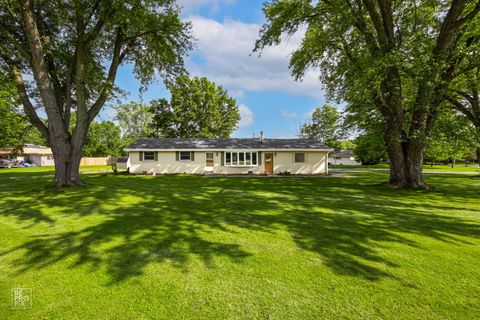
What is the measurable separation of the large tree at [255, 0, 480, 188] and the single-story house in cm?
883

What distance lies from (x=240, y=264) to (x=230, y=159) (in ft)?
63.7

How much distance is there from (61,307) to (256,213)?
5.28 meters

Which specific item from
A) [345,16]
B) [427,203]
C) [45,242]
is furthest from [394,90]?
[45,242]

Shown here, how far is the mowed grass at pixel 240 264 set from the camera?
2.86 metres

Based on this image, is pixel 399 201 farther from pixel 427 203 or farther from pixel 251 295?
pixel 251 295

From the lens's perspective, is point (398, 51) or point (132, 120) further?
point (132, 120)

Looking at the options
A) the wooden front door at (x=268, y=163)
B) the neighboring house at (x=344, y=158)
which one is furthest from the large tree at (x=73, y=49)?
the neighboring house at (x=344, y=158)

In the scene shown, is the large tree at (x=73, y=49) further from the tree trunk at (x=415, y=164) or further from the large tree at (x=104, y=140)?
the large tree at (x=104, y=140)

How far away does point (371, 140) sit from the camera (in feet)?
46.2

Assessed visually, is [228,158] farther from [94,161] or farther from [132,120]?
[132,120]

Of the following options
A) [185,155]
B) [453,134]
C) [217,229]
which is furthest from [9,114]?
[453,134]

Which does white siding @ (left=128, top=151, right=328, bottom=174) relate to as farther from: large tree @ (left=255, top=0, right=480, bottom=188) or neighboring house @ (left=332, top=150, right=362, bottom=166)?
neighboring house @ (left=332, top=150, right=362, bottom=166)

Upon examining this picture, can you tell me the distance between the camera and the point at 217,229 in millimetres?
5727

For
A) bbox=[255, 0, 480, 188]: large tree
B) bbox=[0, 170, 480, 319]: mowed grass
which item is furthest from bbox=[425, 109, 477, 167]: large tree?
bbox=[0, 170, 480, 319]: mowed grass
